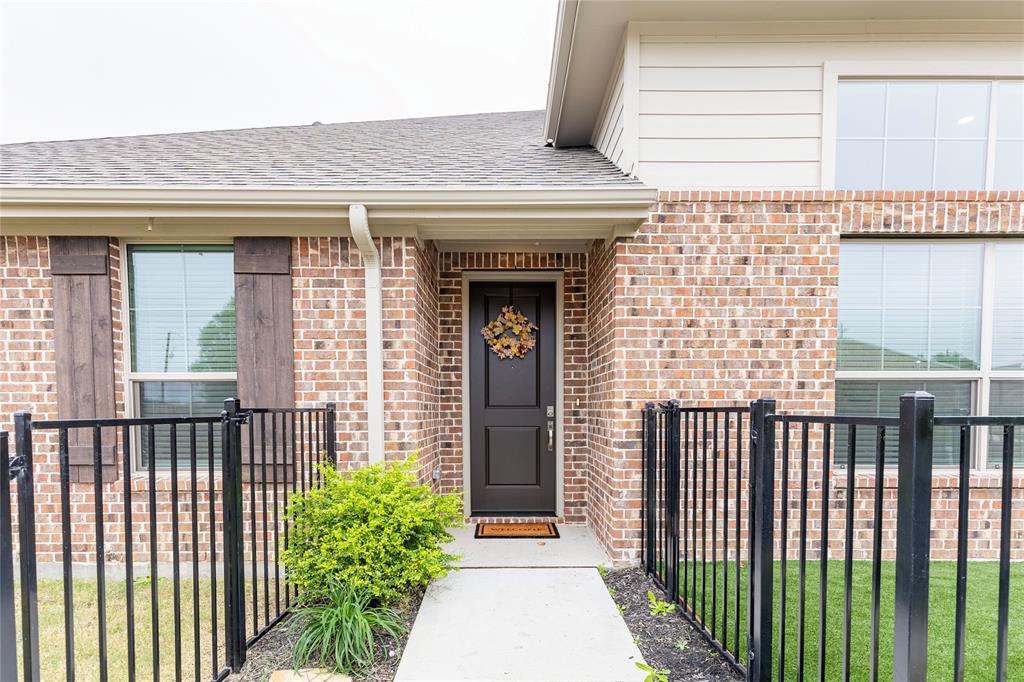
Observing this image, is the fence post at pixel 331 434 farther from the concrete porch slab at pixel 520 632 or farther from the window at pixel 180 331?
the concrete porch slab at pixel 520 632

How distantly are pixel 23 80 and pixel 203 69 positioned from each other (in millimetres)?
6389

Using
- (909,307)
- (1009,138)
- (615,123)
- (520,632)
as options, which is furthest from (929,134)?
(520,632)

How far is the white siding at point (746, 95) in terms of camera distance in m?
3.25

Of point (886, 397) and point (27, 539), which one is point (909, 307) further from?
point (27, 539)

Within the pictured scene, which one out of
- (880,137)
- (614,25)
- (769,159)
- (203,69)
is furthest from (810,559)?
(203,69)

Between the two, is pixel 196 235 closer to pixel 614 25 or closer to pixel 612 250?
pixel 612 250

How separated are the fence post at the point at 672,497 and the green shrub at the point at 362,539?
134 cm

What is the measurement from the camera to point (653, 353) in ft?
11.0

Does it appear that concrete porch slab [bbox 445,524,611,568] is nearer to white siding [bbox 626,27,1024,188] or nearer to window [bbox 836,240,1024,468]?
window [bbox 836,240,1024,468]

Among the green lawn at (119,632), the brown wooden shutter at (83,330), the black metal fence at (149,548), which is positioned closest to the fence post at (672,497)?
the black metal fence at (149,548)

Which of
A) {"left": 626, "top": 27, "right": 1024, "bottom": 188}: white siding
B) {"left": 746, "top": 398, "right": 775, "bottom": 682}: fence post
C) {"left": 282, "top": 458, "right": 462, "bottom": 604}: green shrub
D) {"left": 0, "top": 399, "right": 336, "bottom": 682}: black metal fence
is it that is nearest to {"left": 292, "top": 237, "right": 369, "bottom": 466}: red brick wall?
{"left": 0, "top": 399, "right": 336, "bottom": 682}: black metal fence

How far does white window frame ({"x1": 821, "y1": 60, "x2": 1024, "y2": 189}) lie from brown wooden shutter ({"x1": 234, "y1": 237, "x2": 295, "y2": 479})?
12.4 feet

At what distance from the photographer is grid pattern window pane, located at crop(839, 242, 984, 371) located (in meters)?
3.40

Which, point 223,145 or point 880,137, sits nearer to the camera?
point 880,137
